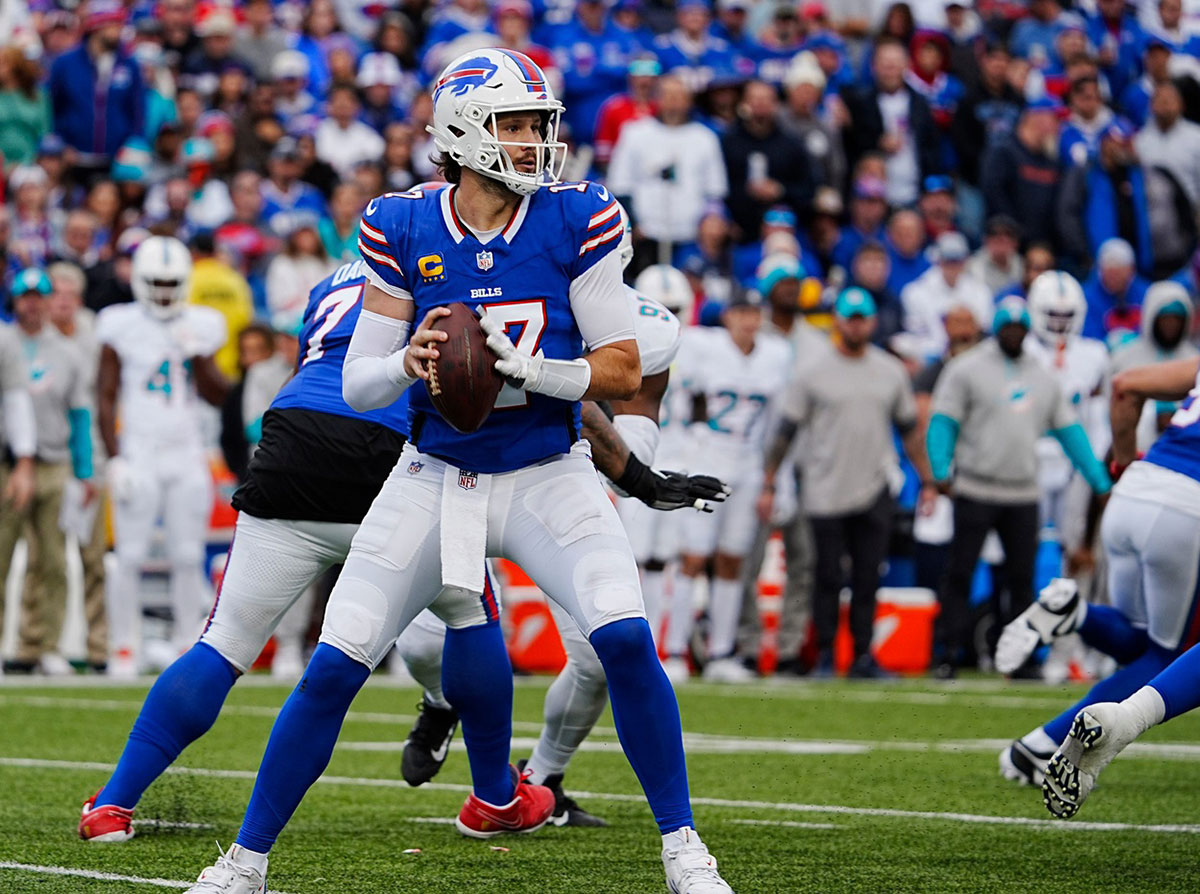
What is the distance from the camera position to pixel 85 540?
11492mm

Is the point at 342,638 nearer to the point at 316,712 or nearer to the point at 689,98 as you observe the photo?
the point at 316,712

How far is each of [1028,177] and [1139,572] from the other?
29.4 feet

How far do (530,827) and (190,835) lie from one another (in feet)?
3.22

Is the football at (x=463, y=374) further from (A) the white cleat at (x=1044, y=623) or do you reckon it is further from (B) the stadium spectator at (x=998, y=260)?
(B) the stadium spectator at (x=998, y=260)

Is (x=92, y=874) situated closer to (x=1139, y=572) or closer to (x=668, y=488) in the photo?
(x=668, y=488)

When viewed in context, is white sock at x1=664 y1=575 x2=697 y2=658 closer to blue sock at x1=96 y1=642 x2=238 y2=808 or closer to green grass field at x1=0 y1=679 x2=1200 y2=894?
green grass field at x1=0 y1=679 x2=1200 y2=894

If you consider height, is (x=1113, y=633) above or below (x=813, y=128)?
below

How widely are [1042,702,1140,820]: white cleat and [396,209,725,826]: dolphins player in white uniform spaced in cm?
153

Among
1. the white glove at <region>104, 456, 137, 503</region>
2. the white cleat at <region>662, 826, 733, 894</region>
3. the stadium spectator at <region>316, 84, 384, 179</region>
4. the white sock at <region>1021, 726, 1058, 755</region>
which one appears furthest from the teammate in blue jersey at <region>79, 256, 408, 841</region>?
the stadium spectator at <region>316, 84, 384, 179</region>

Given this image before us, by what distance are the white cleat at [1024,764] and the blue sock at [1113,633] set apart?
424 mm

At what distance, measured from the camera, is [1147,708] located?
4.74 metres

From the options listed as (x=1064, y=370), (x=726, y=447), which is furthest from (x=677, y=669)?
(x=1064, y=370)

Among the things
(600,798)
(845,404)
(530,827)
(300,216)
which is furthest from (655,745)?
(300,216)

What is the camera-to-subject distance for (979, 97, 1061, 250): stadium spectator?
15109mm
